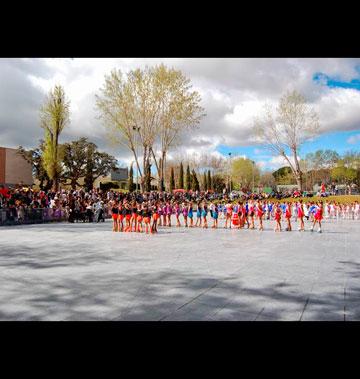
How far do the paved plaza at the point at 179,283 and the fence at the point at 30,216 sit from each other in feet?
34.2

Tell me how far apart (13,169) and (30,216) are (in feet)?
86.7

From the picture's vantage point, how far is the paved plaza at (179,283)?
5.18 meters

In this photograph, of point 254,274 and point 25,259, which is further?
point 25,259

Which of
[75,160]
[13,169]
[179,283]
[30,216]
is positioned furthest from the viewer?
[75,160]

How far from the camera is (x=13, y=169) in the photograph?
4569cm

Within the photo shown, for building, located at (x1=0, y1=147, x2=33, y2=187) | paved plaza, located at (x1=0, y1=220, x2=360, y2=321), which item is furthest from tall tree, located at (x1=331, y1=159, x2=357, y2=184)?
paved plaza, located at (x1=0, y1=220, x2=360, y2=321)

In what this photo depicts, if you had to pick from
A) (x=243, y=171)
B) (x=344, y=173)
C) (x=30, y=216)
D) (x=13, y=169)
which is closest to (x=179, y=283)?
(x=30, y=216)

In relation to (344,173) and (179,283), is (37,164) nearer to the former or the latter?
(179,283)
